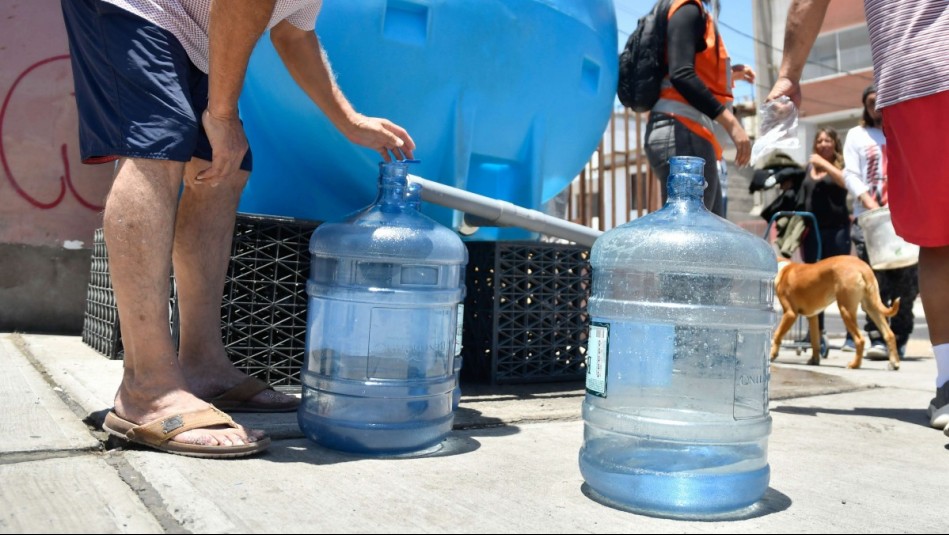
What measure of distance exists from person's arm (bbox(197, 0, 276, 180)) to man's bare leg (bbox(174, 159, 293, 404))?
0.77ft

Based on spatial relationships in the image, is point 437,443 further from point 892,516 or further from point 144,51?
point 144,51

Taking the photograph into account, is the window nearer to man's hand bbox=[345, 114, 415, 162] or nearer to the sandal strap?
man's hand bbox=[345, 114, 415, 162]

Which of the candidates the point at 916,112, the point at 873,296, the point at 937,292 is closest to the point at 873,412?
the point at 937,292

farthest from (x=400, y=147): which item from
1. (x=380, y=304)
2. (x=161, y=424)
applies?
(x=161, y=424)

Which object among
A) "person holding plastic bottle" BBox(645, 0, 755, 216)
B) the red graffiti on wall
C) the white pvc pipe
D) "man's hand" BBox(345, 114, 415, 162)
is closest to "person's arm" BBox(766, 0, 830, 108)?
"person holding plastic bottle" BBox(645, 0, 755, 216)

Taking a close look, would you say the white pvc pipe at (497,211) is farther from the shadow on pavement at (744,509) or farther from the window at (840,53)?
the window at (840,53)

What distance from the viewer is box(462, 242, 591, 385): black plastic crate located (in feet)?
8.63

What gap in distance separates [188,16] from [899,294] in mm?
4638

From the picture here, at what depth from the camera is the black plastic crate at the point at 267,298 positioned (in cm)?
229

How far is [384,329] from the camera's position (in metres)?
1.79

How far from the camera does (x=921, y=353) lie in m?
5.33

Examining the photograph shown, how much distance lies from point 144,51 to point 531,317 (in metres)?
1.59

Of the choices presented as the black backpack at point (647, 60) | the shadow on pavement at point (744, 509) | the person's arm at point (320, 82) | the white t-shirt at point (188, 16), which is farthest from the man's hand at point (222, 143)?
the black backpack at point (647, 60)

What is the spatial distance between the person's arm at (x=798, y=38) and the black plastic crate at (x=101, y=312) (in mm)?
2395
